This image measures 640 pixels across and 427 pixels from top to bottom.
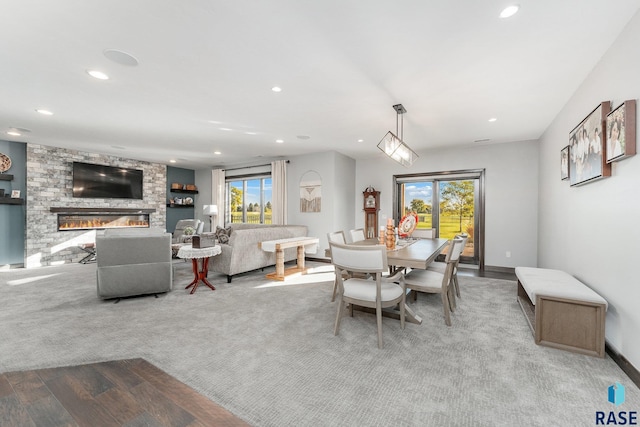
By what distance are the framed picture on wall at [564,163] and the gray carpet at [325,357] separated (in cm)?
172

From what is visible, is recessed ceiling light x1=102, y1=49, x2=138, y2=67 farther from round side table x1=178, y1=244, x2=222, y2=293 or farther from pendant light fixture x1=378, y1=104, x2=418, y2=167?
pendant light fixture x1=378, y1=104, x2=418, y2=167

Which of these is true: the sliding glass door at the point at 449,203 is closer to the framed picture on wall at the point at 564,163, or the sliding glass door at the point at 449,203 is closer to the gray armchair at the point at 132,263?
the framed picture on wall at the point at 564,163

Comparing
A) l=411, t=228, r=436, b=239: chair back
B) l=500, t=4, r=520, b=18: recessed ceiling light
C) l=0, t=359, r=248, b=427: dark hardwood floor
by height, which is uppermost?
l=500, t=4, r=520, b=18: recessed ceiling light

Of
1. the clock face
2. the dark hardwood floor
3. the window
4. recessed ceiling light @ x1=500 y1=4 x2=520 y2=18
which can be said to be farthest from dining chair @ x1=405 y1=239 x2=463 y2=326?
the window

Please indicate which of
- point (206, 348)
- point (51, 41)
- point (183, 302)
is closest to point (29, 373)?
point (206, 348)

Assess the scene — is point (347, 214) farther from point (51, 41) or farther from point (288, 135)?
point (51, 41)

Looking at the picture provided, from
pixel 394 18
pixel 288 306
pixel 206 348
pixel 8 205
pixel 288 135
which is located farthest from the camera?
pixel 8 205

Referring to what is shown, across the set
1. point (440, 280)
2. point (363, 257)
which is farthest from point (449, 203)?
point (363, 257)

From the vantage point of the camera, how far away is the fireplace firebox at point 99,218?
6031 mm

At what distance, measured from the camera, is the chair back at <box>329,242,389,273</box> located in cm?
220

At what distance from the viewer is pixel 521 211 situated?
519cm

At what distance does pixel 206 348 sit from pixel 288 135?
3730mm

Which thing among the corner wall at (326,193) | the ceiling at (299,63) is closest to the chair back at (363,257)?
the ceiling at (299,63)

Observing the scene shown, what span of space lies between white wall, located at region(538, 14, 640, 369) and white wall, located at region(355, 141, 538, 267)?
2013 mm
